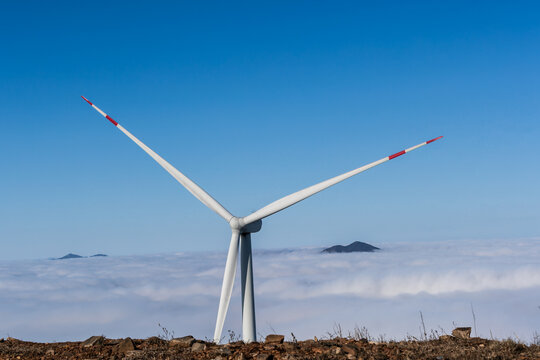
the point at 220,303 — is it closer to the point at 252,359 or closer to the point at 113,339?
the point at 113,339

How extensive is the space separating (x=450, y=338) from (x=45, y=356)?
15692 millimetres

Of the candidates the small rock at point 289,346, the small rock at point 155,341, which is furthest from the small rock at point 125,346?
the small rock at point 289,346

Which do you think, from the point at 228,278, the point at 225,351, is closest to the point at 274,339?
the point at 225,351

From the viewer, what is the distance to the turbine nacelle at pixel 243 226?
28.9 metres

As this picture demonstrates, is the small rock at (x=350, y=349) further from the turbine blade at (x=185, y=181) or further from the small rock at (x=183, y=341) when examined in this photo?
the turbine blade at (x=185, y=181)

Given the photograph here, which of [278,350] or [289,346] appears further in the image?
[289,346]

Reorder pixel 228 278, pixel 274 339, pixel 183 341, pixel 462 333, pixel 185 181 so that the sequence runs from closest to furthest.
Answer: pixel 183 341 → pixel 274 339 → pixel 462 333 → pixel 228 278 → pixel 185 181

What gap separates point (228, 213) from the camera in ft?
96.9

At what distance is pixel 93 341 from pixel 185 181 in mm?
11190

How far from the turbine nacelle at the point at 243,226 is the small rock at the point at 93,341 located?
9087mm

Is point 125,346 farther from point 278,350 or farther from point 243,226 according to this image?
point 243,226

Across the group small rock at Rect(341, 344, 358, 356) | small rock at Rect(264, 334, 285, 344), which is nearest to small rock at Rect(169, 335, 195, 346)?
small rock at Rect(264, 334, 285, 344)

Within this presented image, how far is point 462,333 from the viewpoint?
2195 cm

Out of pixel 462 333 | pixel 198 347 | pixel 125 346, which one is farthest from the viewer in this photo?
pixel 462 333
